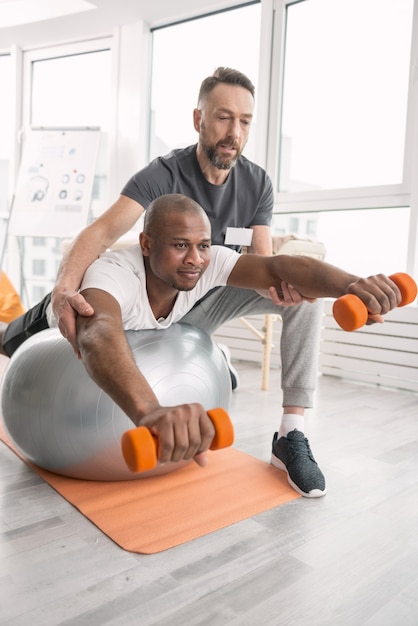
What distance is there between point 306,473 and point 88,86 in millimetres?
4266

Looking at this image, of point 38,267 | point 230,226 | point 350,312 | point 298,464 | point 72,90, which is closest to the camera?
point 350,312

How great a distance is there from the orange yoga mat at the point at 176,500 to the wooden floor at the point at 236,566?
0.03 metres

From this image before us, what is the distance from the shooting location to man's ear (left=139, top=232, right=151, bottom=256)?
1392 millimetres

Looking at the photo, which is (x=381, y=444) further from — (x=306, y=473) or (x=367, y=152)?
(x=367, y=152)

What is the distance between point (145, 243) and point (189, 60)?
3389 mm

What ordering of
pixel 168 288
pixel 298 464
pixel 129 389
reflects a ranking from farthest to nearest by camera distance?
pixel 298 464 → pixel 168 288 → pixel 129 389

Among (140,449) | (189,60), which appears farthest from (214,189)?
(189,60)

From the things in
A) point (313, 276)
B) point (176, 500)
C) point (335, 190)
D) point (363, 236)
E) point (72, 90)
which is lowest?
point (176, 500)

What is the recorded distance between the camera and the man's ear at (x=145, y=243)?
1392 millimetres

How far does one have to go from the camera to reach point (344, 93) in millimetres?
3420

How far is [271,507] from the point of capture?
140 cm

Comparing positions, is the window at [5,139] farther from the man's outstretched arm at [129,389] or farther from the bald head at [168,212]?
the man's outstretched arm at [129,389]

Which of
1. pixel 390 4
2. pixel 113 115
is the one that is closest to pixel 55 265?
pixel 113 115

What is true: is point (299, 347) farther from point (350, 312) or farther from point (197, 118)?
point (197, 118)
